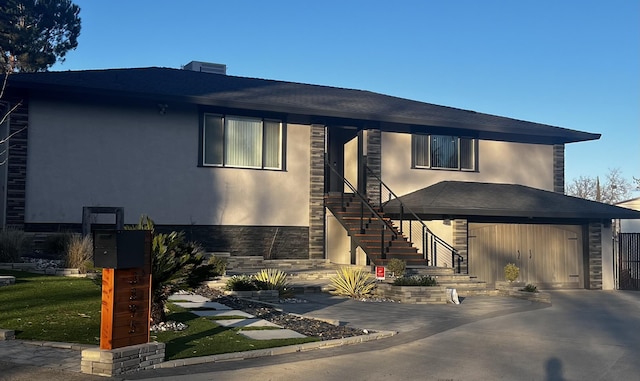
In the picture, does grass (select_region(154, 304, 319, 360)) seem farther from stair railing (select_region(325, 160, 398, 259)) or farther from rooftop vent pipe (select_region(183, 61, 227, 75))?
rooftop vent pipe (select_region(183, 61, 227, 75))

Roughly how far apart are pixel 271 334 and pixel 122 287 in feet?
9.87

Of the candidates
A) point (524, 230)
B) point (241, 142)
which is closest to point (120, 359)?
point (241, 142)

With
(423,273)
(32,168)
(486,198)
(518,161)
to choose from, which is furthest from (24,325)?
(518,161)

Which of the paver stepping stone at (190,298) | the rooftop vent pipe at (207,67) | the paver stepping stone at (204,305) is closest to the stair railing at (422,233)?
the paver stepping stone at (190,298)

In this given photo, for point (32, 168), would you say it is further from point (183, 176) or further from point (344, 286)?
point (344, 286)

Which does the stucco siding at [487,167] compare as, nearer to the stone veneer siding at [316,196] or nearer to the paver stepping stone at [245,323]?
the stone veneer siding at [316,196]

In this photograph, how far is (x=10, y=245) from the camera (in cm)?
1547

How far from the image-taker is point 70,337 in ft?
29.2

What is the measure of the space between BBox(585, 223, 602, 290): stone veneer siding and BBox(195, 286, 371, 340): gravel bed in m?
14.2

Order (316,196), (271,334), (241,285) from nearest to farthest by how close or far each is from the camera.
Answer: (271,334), (241,285), (316,196)

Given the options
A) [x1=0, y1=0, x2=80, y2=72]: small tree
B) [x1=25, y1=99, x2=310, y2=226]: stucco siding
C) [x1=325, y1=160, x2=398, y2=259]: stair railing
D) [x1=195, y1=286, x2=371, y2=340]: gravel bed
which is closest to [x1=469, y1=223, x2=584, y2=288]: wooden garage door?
[x1=325, y1=160, x2=398, y2=259]: stair railing

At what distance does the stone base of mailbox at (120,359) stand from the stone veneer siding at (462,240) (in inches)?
560

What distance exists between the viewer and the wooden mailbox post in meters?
7.57

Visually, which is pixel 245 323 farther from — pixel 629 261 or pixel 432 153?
pixel 629 261
